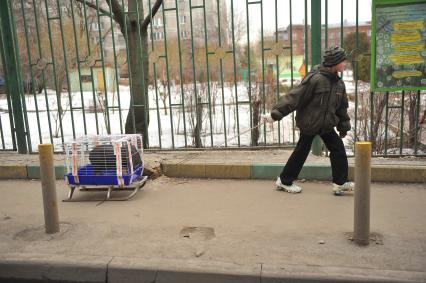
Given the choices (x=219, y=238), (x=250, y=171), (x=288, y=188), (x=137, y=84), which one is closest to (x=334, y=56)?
(x=288, y=188)

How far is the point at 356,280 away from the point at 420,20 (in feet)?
11.4

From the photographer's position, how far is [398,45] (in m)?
5.21

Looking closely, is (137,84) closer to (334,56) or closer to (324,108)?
(324,108)

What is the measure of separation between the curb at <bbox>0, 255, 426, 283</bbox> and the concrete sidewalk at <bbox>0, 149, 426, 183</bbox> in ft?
7.75

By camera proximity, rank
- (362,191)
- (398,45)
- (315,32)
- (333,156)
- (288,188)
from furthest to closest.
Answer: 1. (315,32)
2. (398,45)
3. (288,188)
4. (333,156)
5. (362,191)

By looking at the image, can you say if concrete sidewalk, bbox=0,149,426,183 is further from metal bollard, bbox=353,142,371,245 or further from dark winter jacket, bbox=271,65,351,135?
metal bollard, bbox=353,142,371,245

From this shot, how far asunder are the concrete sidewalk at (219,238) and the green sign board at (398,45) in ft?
4.22

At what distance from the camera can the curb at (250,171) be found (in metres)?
5.18

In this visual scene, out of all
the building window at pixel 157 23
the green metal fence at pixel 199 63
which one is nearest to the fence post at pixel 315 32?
the green metal fence at pixel 199 63

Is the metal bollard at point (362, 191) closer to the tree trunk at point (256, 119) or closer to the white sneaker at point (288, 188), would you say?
the white sneaker at point (288, 188)

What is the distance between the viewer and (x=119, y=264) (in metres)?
3.34

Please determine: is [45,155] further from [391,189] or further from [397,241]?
[391,189]

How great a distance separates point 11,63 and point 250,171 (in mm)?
3842

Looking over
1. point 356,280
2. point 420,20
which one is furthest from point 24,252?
point 420,20
